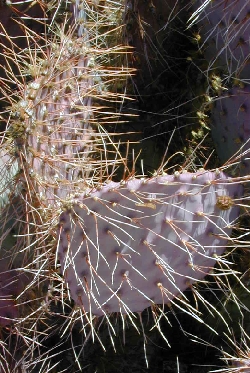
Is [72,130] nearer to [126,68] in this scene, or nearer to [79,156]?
[79,156]

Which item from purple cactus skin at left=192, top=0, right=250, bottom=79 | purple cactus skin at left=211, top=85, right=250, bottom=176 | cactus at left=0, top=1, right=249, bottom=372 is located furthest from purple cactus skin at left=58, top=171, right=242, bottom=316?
purple cactus skin at left=192, top=0, right=250, bottom=79

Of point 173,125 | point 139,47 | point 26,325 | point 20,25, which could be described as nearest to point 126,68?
point 139,47

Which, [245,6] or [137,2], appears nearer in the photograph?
[245,6]

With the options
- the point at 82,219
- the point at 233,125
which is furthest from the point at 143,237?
the point at 233,125

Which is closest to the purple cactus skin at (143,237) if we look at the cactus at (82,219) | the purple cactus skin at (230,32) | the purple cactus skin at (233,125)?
the cactus at (82,219)

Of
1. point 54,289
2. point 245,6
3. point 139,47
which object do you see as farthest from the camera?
point 139,47

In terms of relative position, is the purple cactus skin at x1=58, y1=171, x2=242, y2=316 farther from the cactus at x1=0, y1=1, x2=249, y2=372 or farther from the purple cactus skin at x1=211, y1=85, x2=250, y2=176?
the purple cactus skin at x1=211, y1=85, x2=250, y2=176

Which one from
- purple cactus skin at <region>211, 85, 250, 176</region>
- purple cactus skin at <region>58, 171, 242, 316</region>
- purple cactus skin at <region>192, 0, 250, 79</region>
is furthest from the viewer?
purple cactus skin at <region>211, 85, 250, 176</region>
